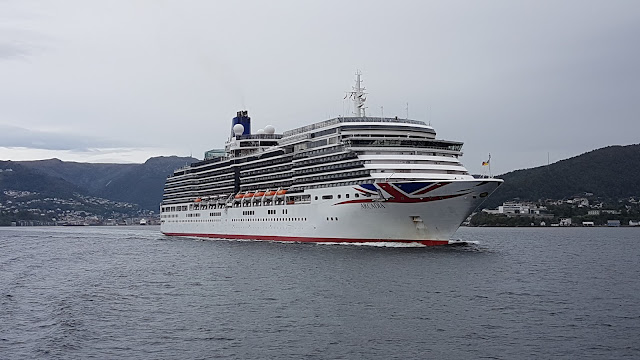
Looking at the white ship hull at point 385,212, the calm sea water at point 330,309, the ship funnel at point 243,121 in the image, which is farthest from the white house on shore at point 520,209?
the calm sea water at point 330,309

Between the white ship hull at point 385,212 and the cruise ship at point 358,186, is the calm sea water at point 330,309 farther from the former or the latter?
the cruise ship at point 358,186

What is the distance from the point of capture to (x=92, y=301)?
32.5 meters

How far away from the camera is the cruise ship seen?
51531 millimetres

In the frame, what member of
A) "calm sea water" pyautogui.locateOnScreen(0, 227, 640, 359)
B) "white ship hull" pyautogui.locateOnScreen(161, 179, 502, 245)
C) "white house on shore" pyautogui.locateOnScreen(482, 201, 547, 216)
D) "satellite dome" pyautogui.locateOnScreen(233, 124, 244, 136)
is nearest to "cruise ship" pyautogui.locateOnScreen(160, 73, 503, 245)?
"white ship hull" pyautogui.locateOnScreen(161, 179, 502, 245)

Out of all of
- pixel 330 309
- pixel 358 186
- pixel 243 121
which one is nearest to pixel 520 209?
pixel 243 121

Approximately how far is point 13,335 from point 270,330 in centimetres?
983

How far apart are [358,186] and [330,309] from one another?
25.3 metres

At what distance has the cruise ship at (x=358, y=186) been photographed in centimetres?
5153

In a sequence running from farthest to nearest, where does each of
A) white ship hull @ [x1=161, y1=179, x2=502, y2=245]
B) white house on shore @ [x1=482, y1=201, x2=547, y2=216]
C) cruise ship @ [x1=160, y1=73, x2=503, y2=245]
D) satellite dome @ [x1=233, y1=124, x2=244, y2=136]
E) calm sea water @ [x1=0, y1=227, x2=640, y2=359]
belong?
white house on shore @ [x1=482, y1=201, x2=547, y2=216] < satellite dome @ [x1=233, y1=124, x2=244, y2=136] < cruise ship @ [x1=160, y1=73, x2=503, y2=245] < white ship hull @ [x1=161, y1=179, x2=502, y2=245] < calm sea water @ [x1=0, y1=227, x2=640, y2=359]

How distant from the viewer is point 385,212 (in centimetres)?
5278

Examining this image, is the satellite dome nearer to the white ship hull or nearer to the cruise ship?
the cruise ship

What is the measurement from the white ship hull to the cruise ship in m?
0.08

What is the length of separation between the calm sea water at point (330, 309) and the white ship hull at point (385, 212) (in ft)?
12.8

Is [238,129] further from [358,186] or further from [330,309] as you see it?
[330,309]
